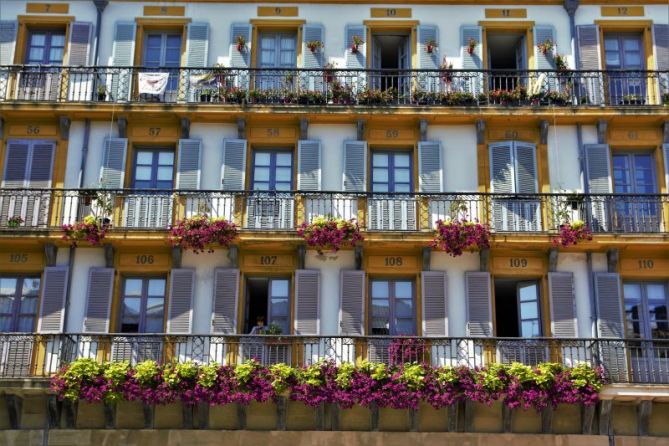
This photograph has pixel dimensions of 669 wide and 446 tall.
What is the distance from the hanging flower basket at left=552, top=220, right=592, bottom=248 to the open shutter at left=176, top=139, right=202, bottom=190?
775cm

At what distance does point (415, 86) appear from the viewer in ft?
80.9

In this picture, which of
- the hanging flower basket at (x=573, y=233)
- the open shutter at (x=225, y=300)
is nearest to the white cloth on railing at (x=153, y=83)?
the open shutter at (x=225, y=300)

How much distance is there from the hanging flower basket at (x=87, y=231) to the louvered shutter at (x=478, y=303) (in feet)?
24.9

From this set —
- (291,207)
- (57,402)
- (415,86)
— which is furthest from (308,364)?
(415,86)

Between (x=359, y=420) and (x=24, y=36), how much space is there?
11.8 m

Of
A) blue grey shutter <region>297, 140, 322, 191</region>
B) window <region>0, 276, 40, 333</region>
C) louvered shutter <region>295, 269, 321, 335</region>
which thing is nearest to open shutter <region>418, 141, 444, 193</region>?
blue grey shutter <region>297, 140, 322, 191</region>

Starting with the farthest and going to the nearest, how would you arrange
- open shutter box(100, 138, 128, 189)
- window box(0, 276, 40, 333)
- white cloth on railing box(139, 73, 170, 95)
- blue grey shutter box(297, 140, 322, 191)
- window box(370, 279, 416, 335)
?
white cloth on railing box(139, 73, 170, 95)
open shutter box(100, 138, 128, 189)
blue grey shutter box(297, 140, 322, 191)
window box(0, 276, 40, 333)
window box(370, 279, 416, 335)

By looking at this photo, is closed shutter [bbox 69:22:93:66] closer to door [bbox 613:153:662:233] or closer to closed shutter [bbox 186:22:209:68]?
closed shutter [bbox 186:22:209:68]

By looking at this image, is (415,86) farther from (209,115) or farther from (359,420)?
(359,420)

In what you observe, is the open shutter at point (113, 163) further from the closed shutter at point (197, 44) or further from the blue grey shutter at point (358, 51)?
the blue grey shutter at point (358, 51)

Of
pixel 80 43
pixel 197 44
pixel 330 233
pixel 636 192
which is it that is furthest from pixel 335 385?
pixel 80 43

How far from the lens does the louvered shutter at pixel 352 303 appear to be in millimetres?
22625

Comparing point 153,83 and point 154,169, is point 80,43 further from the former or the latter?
point 154,169

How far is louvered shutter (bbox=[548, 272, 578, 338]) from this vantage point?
22.6m
